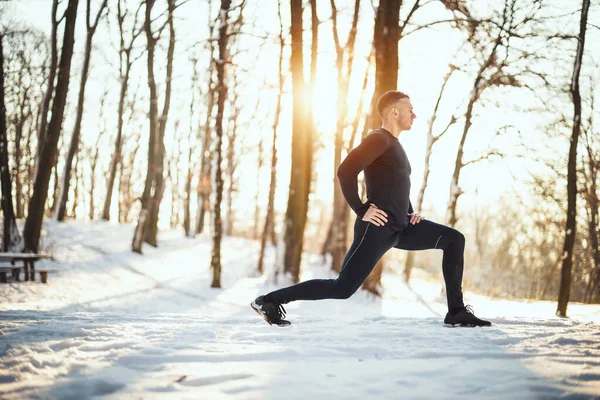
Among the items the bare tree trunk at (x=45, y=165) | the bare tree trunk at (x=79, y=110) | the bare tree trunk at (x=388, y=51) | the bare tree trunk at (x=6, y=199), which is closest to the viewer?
the bare tree trunk at (x=388, y=51)

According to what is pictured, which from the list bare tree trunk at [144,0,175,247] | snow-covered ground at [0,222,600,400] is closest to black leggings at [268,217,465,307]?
snow-covered ground at [0,222,600,400]

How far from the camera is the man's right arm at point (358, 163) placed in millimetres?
3742

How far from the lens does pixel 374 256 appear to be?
12.4 feet

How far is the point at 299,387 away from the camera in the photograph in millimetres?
2639

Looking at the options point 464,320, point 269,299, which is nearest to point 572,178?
point 464,320

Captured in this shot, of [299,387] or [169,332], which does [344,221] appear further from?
[299,387]

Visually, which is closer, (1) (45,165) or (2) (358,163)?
(2) (358,163)

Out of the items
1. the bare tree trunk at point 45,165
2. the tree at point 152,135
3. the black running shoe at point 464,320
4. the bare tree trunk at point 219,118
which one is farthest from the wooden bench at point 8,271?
the black running shoe at point 464,320

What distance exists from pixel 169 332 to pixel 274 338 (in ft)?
2.91

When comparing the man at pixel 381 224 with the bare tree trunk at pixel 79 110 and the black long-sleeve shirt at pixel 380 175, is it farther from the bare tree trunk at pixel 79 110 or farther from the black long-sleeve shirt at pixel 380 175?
the bare tree trunk at pixel 79 110

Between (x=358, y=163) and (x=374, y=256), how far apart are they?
2.46 feet

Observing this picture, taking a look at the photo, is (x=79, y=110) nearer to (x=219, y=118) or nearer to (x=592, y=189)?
(x=219, y=118)

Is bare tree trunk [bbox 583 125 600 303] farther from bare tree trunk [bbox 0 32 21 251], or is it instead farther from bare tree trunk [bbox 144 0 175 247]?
bare tree trunk [bbox 0 32 21 251]

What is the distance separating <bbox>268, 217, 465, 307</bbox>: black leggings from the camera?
3.77 meters
